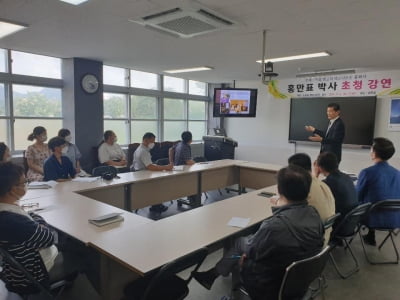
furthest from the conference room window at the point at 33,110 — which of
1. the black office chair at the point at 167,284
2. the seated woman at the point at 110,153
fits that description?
the black office chair at the point at 167,284

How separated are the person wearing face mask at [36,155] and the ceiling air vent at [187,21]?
211cm

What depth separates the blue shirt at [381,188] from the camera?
305 centimetres

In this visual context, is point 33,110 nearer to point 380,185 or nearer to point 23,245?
point 23,245

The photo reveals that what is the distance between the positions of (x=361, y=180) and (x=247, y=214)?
1600 mm

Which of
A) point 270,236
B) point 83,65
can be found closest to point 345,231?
point 270,236

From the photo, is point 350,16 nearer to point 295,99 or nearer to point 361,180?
point 361,180

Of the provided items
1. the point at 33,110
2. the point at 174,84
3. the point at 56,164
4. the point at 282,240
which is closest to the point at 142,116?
the point at 174,84

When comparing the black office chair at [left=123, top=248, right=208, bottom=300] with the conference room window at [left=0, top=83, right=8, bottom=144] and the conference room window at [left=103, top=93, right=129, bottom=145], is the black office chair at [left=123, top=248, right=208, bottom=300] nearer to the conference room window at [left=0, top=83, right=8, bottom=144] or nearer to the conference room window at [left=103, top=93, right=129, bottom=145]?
the conference room window at [left=0, top=83, right=8, bottom=144]

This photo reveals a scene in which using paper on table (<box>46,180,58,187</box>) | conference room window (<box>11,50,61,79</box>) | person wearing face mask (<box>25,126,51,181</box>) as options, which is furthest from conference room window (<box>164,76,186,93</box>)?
paper on table (<box>46,180,58,187</box>)

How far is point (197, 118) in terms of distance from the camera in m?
8.84

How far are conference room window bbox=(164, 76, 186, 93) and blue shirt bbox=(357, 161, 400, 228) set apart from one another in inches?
218

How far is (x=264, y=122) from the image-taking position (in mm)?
8102

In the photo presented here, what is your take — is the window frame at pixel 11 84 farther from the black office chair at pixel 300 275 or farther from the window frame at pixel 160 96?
the black office chair at pixel 300 275

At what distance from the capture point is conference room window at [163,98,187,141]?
7.86m
